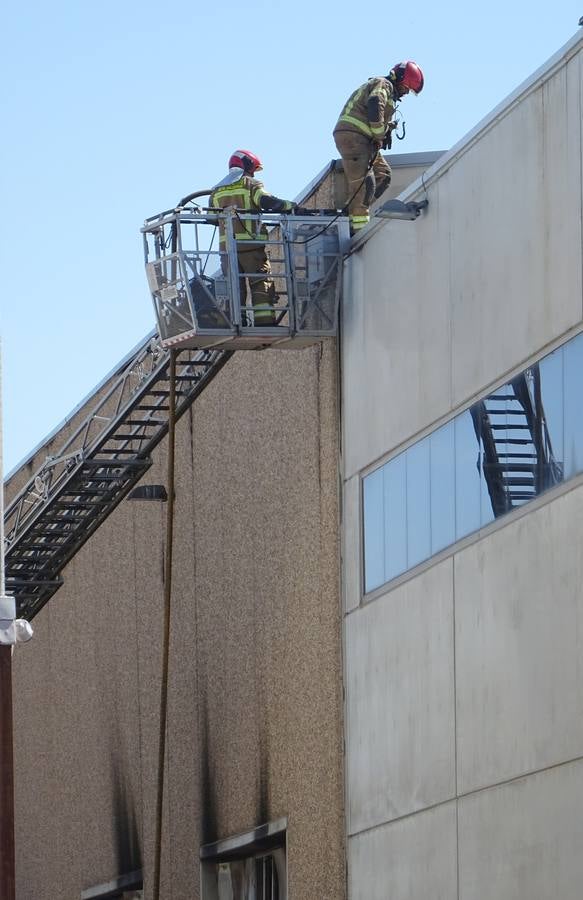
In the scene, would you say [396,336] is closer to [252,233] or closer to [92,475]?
[252,233]

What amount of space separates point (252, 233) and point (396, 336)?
2.14 m

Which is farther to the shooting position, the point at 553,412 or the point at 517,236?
the point at 517,236

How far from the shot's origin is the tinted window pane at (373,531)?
60.4 ft

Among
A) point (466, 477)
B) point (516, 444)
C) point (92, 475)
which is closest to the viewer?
point (516, 444)

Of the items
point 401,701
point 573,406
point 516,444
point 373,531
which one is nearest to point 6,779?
point 401,701

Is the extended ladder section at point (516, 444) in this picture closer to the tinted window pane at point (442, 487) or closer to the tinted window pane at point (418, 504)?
the tinted window pane at point (442, 487)

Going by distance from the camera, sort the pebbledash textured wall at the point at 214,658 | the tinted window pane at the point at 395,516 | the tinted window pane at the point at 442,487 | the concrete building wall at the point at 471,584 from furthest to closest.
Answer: the pebbledash textured wall at the point at 214,658
the tinted window pane at the point at 395,516
the tinted window pane at the point at 442,487
the concrete building wall at the point at 471,584

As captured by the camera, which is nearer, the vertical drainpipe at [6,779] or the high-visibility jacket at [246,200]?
the vertical drainpipe at [6,779]

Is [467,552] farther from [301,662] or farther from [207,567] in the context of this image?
[207,567]

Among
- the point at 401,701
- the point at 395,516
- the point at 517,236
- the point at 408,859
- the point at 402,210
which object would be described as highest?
the point at 402,210

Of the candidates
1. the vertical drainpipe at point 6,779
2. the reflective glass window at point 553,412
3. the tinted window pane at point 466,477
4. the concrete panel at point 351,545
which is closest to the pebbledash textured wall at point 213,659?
the concrete panel at point 351,545

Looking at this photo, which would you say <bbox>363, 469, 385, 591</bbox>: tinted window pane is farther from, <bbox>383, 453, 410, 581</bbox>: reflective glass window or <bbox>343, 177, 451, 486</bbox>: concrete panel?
<bbox>343, 177, 451, 486</bbox>: concrete panel

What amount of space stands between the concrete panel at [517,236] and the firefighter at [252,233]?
2.87 meters

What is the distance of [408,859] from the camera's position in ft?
56.0
